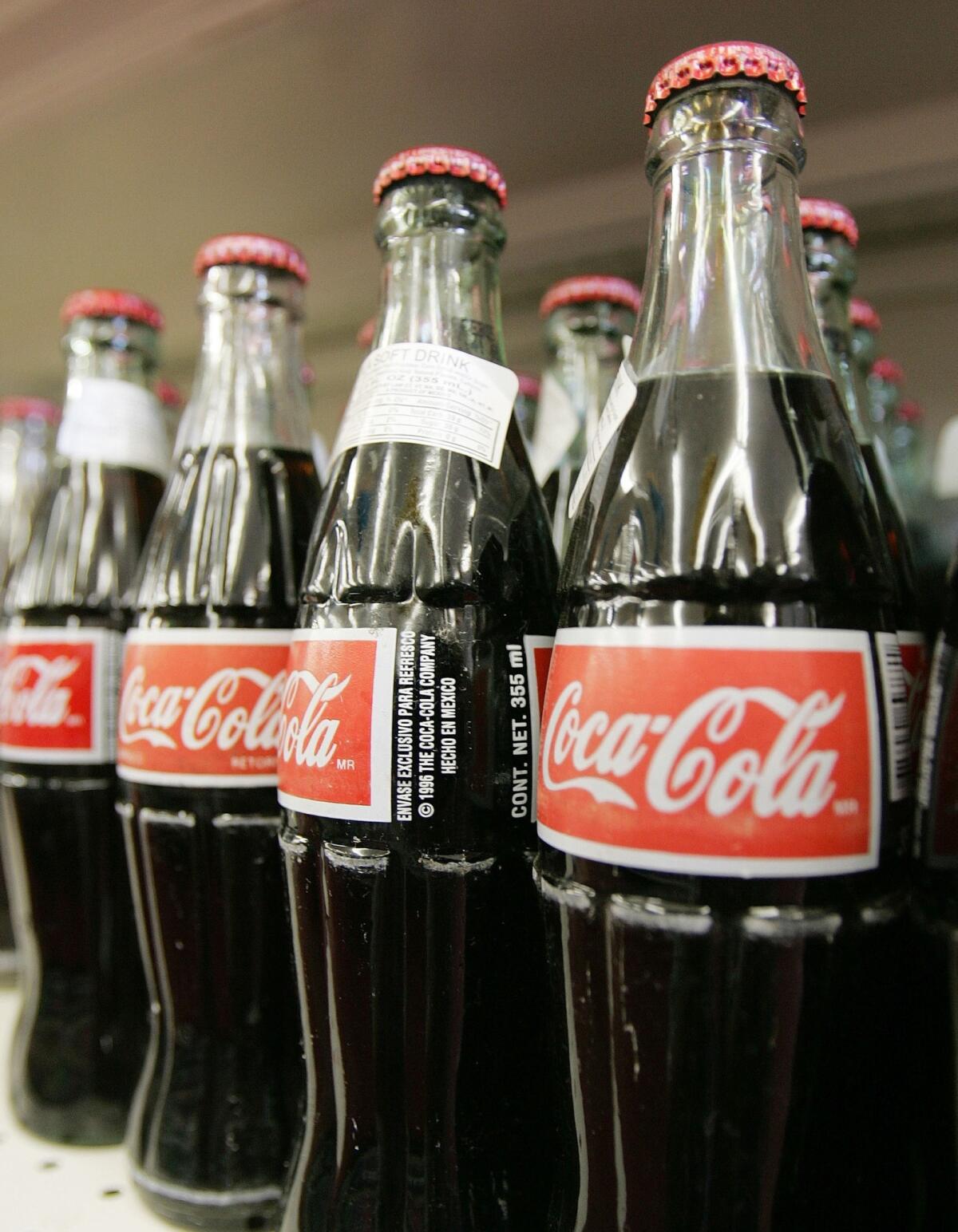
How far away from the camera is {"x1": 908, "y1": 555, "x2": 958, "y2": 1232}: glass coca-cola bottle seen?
20.4 inches

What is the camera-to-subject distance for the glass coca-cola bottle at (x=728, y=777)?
1.59ft

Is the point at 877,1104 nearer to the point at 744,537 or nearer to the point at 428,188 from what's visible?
the point at 744,537

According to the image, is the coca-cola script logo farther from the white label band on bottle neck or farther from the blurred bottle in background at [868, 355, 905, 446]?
the blurred bottle in background at [868, 355, 905, 446]

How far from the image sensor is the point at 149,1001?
3.16 feet

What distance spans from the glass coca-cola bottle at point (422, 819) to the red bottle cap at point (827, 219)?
0.94 ft

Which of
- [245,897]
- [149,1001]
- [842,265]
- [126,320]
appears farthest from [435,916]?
[126,320]

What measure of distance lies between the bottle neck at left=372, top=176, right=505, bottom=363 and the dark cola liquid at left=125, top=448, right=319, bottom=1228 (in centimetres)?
23

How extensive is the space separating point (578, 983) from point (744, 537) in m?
0.26

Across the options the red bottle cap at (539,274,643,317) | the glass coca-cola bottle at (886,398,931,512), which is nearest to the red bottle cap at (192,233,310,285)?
the red bottle cap at (539,274,643,317)

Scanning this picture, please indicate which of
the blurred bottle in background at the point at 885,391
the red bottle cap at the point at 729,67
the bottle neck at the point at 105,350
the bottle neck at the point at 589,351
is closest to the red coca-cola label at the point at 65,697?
the bottle neck at the point at 105,350

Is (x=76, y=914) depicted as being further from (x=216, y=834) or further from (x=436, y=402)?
(x=436, y=402)

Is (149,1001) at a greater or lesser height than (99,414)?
lesser

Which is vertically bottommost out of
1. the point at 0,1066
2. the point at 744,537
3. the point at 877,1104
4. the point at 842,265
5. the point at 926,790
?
the point at 0,1066

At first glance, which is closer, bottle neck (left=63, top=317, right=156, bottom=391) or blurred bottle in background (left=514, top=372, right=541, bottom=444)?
bottle neck (left=63, top=317, right=156, bottom=391)
